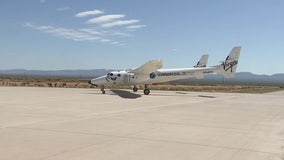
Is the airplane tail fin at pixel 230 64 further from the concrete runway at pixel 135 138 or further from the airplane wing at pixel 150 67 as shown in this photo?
the concrete runway at pixel 135 138

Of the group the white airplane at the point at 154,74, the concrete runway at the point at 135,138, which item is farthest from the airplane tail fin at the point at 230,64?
the concrete runway at the point at 135,138

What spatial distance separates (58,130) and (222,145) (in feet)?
16.7

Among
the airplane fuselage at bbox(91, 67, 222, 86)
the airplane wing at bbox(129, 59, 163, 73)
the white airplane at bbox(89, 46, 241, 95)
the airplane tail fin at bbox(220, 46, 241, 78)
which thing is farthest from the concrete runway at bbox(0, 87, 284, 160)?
the airplane tail fin at bbox(220, 46, 241, 78)

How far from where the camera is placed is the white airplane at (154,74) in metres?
35.9

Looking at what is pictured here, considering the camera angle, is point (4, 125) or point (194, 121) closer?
point (4, 125)

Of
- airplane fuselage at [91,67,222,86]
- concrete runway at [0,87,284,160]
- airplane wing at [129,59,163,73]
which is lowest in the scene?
concrete runway at [0,87,284,160]

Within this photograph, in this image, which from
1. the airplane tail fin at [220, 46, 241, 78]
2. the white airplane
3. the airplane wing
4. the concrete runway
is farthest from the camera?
the airplane tail fin at [220, 46, 241, 78]

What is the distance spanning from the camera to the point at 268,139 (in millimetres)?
10906

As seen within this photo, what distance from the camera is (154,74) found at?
121 ft

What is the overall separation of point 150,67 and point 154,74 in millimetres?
2153

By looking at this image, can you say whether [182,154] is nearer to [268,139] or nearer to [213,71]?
[268,139]

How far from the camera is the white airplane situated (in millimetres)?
35938

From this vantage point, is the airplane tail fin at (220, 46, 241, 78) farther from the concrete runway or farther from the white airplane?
the concrete runway

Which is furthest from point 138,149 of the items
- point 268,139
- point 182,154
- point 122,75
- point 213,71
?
point 213,71
